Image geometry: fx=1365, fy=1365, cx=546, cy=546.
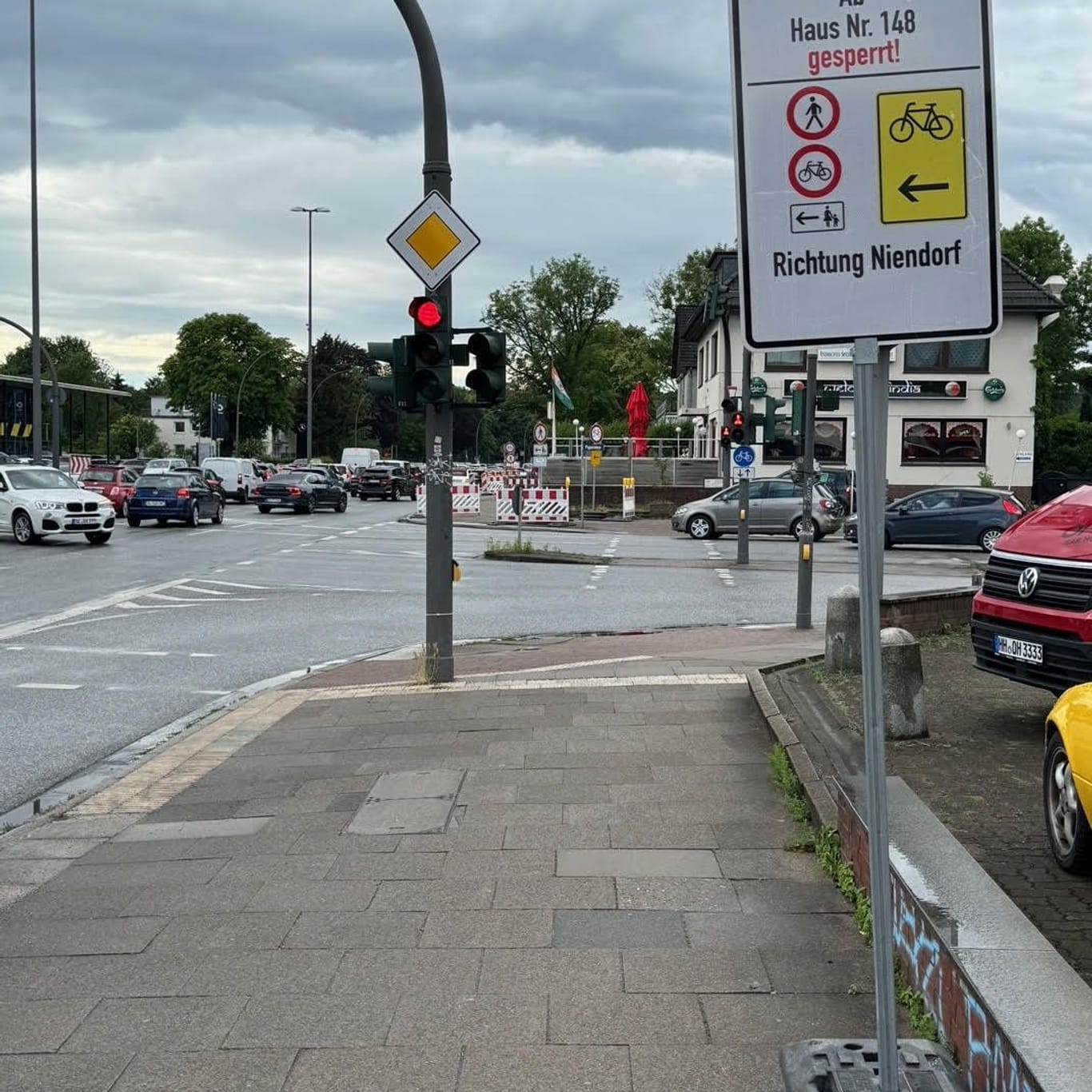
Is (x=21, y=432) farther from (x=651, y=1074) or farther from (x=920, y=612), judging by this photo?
(x=651, y=1074)

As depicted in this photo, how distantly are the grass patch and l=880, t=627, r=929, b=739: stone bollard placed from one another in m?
0.68

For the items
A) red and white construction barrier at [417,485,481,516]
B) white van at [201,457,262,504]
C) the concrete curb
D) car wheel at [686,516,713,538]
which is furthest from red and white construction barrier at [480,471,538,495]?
the concrete curb

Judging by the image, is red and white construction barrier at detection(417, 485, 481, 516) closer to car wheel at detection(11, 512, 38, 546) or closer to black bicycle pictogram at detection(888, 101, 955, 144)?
car wheel at detection(11, 512, 38, 546)

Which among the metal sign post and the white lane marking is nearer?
the metal sign post

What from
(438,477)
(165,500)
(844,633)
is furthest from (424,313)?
(165,500)

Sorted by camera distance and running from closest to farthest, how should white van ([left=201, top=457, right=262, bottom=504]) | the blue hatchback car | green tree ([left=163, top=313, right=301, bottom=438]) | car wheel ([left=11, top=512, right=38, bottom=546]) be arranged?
car wheel ([left=11, top=512, right=38, bottom=546]) → the blue hatchback car → white van ([left=201, top=457, right=262, bottom=504]) → green tree ([left=163, top=313, right=301, bottom=438])

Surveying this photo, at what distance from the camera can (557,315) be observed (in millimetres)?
105188

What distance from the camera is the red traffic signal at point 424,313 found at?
1085cm

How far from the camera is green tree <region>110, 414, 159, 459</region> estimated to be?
11950cm

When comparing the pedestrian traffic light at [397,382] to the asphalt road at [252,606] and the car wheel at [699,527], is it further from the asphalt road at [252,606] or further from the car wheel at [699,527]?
the car wheel at [699,527]

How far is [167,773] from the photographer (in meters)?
8.38

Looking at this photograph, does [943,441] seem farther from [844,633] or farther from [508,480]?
[844,633]

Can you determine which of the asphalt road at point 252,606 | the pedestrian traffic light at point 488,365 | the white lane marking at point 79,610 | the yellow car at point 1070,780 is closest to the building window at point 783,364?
the asphalt road at point 252,606

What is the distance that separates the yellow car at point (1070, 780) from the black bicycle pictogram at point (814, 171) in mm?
2944
